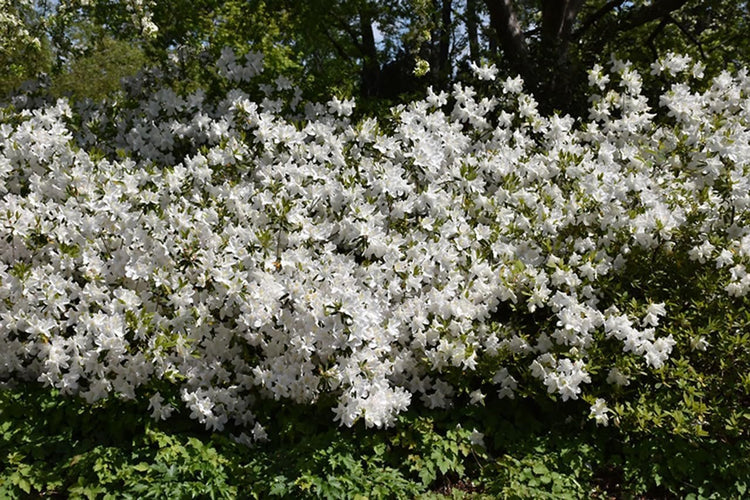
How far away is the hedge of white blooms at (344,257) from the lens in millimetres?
4062

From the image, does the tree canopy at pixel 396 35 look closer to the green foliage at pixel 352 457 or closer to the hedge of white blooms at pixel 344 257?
the hedge of white blooms at pixel 344 257

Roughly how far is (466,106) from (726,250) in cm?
246

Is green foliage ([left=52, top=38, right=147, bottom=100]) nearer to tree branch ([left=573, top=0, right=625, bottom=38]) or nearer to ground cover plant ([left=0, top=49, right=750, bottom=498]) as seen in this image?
tree branch ([left=573, top=0, right=625, bottom=38])

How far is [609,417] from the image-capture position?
428 cm

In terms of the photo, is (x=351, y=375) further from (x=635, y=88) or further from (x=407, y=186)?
(x=635, y=88)

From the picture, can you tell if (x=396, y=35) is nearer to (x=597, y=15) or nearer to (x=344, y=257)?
(x=597, y=15)

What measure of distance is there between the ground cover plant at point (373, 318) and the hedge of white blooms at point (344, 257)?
0.7 inches

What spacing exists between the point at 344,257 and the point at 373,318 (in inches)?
24.4

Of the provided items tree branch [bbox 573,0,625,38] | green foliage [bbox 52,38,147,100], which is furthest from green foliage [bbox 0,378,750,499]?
green foliage [bbox 52,38,147,100]

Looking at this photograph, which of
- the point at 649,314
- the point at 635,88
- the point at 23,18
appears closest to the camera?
the point at 649,314

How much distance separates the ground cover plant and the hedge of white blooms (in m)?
0.02

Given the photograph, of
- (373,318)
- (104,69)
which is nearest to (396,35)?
(373,318)

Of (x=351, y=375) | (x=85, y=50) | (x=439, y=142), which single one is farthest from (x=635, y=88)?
(x=85, y=50)

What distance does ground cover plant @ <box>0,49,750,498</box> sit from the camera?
12.9 ft
